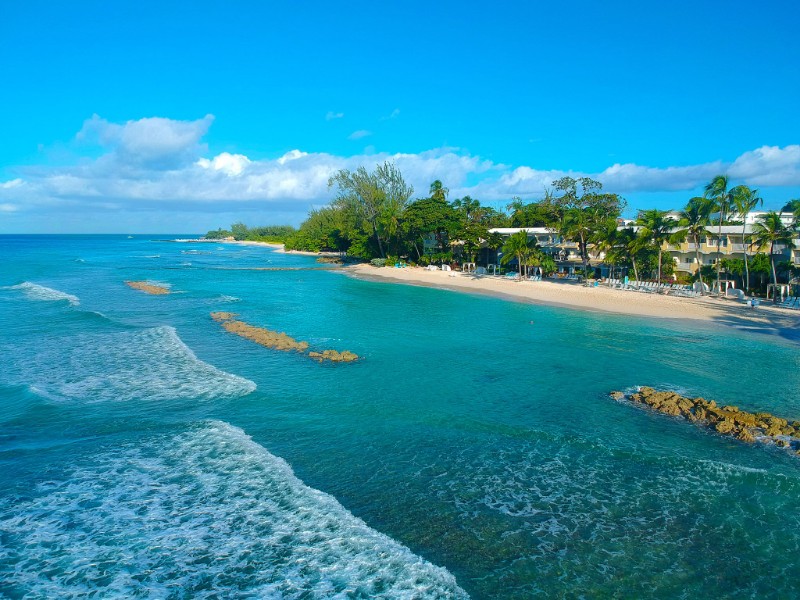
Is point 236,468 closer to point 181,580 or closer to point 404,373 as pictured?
point 181,580

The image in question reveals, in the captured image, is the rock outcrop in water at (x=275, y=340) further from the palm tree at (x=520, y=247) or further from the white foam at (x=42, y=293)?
the palm tree at (x=520, y=247)

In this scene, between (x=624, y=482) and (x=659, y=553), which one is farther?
(x=624, y=482)

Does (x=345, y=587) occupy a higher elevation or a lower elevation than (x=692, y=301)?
lower

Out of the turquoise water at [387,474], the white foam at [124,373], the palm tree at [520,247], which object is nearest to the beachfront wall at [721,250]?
the palm tree at [520,247]

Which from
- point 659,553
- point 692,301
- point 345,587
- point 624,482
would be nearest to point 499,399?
point 624,482

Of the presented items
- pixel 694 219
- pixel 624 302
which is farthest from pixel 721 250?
pixel 624 302

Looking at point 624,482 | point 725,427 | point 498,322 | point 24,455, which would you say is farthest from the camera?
point 498,322

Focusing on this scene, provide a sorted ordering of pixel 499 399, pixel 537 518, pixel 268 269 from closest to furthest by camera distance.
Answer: pixel 537 518, pixel 499 399, pixel 268 269
